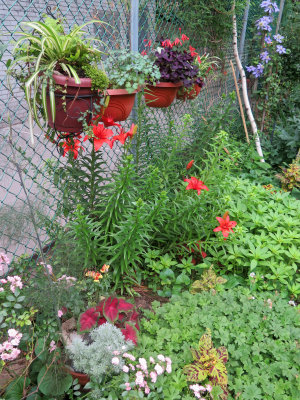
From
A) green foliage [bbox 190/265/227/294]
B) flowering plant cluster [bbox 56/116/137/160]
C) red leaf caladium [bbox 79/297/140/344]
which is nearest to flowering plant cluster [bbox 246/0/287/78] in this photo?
flowering plant cluster [bbox 56/116/137/160]

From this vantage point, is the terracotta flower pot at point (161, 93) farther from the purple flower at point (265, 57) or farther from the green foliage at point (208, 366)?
the purple flower at point (265, 57)

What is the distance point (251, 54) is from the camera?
5.92m

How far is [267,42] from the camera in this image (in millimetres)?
4855

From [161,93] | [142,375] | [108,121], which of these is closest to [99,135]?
[108,121]

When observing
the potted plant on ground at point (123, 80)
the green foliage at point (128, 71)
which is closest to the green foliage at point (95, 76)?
the potted plant on ground at point (123, 80)

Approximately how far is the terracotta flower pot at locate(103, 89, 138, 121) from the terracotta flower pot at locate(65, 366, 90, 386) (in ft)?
4.89

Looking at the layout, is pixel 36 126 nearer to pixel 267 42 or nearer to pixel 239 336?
pixel 239 336

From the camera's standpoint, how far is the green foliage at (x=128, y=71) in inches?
85.5

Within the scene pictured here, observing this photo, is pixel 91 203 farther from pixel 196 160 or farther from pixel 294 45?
pixel 294 45

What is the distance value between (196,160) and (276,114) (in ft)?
9.20

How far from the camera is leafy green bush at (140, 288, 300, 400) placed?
180cm

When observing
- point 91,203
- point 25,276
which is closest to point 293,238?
point 91,203

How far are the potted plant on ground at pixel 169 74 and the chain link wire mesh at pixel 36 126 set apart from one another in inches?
7.3

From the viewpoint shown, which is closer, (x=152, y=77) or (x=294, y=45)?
(x=152, y=77)
